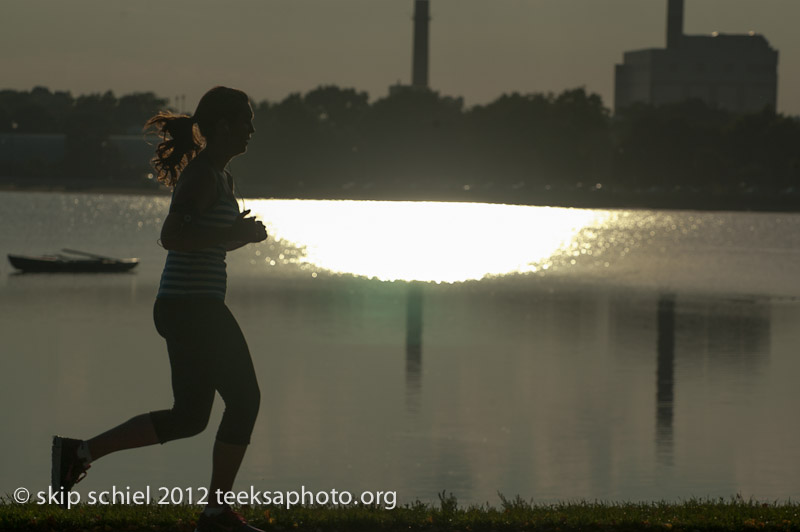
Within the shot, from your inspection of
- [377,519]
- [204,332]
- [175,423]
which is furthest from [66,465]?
[377,519]

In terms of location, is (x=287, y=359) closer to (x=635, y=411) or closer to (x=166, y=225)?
(x=635, y=411)

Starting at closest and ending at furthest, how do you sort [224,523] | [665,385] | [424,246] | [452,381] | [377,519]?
[224,523]
[377,519]
[452,381]
[665,385]
[424,246]

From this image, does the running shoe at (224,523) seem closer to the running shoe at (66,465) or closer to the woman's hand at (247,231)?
the running shoe at (66,465)

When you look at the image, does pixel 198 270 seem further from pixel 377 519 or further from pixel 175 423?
pixel 377 519

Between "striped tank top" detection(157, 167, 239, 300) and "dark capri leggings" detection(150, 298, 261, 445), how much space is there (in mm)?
48

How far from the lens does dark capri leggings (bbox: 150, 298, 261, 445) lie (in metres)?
7.05

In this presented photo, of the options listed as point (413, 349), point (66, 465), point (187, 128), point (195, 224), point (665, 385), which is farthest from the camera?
point (413, 349)

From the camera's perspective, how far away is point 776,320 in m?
51.8

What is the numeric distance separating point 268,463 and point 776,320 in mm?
35157

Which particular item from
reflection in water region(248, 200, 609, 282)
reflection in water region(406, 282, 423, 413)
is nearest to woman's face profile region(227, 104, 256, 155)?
reflection in water region(406, 282, 423, 413)

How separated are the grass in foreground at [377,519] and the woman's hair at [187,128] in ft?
6.55

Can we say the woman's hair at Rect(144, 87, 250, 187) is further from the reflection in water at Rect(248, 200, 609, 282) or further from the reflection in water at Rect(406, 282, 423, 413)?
the reflection in water at Rect(248, 200, 609, 282)

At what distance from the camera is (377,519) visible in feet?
26.4

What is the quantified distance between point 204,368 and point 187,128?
1.39m
